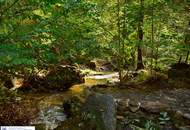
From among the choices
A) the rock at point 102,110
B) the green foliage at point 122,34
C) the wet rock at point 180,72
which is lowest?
the rock at point 102,110

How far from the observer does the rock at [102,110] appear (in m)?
8.13

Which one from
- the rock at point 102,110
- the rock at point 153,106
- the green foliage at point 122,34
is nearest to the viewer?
the rock at point 102,110

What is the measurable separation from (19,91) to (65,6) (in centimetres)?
512

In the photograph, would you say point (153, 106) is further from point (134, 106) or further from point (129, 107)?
point (129, 107)

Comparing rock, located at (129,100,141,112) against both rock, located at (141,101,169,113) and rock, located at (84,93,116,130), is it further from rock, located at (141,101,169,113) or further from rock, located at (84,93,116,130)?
rock, located at (84,93,116,130)

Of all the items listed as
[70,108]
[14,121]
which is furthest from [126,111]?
[14,121]

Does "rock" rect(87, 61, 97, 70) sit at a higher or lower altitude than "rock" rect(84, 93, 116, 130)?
higher

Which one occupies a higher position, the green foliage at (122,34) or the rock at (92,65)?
the green foliage at (122,34)

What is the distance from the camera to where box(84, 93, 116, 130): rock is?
8.13 m

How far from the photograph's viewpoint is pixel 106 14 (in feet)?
46.9

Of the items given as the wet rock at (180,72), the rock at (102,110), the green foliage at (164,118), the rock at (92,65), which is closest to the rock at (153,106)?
the green foliage at (164,118)

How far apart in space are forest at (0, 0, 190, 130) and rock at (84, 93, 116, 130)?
2 centimetres

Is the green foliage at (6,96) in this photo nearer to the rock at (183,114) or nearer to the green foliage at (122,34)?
the green foliage at (122,34)

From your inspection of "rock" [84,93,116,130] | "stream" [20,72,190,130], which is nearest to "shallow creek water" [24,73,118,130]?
"stream" [20,72,190,130]
